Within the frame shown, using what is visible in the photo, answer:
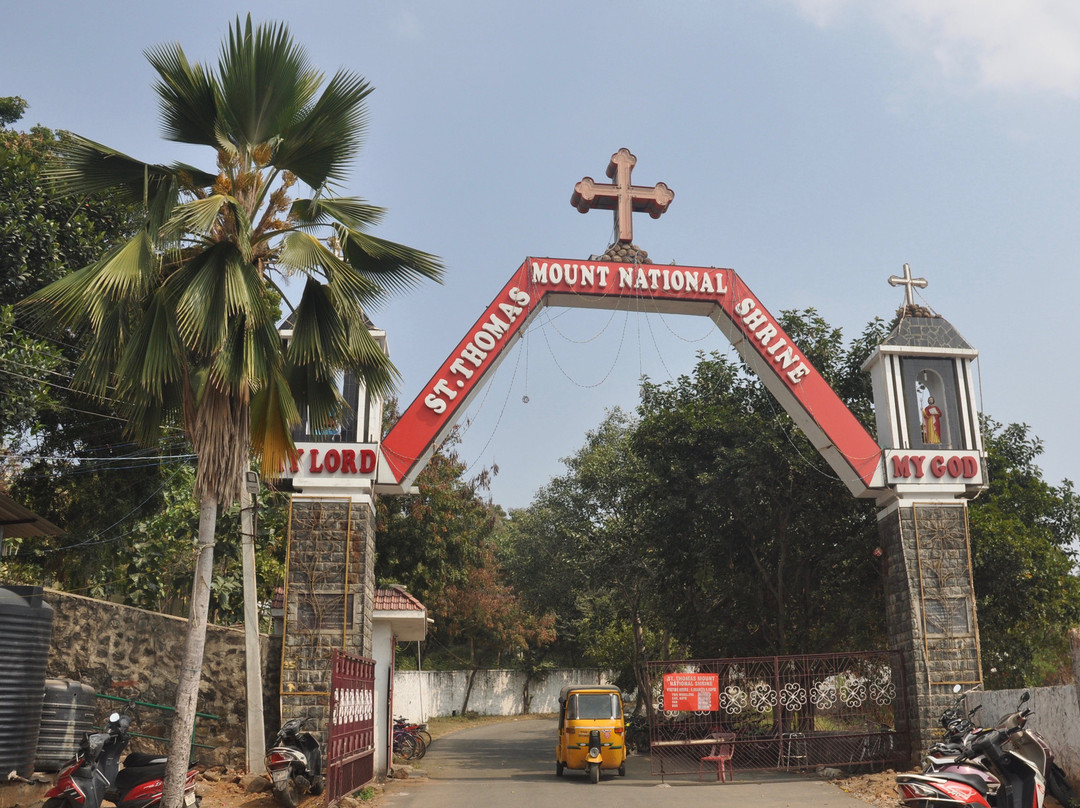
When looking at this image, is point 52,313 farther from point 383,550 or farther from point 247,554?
point 383,550

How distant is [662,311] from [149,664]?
9434 millimetres

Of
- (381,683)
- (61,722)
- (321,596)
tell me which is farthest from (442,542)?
(61,722)

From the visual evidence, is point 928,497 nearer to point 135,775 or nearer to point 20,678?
point 135,775

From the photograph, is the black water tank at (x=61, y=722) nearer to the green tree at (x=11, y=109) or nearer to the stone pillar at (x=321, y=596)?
the stone pillar at (x=321, y=596)

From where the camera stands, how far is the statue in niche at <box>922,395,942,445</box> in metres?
15.6

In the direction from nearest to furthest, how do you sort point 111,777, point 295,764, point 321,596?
point 111,777, point 295,764, point 321,596

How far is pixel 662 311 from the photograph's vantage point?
15.8 meters

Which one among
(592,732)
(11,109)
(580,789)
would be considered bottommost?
(580,789)

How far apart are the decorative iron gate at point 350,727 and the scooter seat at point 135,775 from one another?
5.68 feet

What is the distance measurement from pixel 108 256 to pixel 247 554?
5980 millimetres

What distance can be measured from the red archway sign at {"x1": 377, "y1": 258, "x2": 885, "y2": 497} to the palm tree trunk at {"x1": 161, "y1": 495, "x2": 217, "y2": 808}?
4.86 metres

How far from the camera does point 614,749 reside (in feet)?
52.7

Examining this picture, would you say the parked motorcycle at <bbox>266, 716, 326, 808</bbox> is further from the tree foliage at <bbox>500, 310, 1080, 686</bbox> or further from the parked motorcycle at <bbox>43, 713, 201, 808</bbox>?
the tree foliage at <bbox>500, 310, 1080, 686</bbox>

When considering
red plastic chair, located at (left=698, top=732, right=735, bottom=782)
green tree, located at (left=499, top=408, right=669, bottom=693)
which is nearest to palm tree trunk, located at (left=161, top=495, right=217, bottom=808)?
red plastic chair, located at (left=698, top=732, right=735, bottom=782)
